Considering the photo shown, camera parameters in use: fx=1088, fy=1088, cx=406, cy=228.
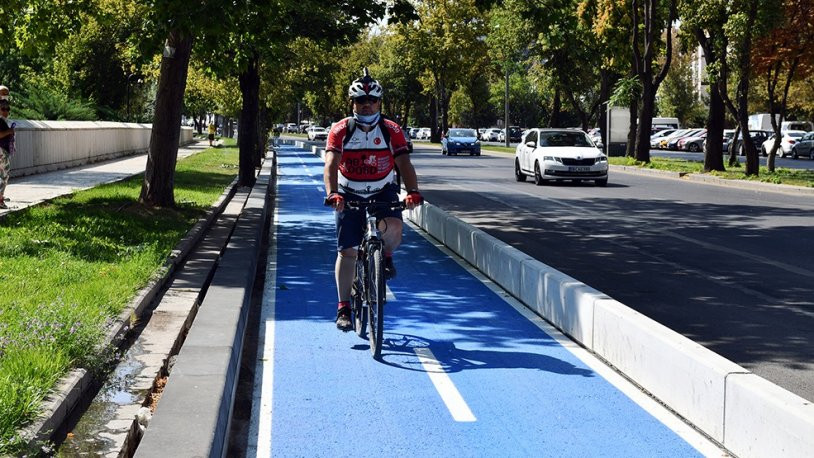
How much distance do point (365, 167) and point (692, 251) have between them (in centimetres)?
719

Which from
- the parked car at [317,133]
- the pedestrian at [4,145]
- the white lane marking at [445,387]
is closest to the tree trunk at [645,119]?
the pedestrian at [4,145]

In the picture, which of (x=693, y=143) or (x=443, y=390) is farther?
(x=693, y=143)

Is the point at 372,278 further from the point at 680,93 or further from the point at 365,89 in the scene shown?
the point at 680,93

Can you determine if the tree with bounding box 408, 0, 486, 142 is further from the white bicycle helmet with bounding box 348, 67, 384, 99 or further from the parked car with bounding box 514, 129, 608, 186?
the white bicycle helmet with bounding box 348, 67, 384, 99

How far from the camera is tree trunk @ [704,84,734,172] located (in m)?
34.5

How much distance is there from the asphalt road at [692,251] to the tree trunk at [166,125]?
516 centimetres

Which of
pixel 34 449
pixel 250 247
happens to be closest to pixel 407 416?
pixel 34 449

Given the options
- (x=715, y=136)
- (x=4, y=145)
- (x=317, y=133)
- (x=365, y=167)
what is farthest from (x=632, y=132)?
(x=317, y=133)

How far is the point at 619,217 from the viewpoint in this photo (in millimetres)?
19062

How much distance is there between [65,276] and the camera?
31.8 feet

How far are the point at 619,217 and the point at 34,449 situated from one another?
50.2ft

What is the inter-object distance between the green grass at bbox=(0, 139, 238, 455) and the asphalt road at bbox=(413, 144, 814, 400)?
445 cm

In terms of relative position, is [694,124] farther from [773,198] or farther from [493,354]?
[493,354]

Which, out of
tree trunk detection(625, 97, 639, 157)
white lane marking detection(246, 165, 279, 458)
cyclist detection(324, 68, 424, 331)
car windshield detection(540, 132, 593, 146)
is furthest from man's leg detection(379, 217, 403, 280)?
tree trunk detection(625, 97, 639, 157)
